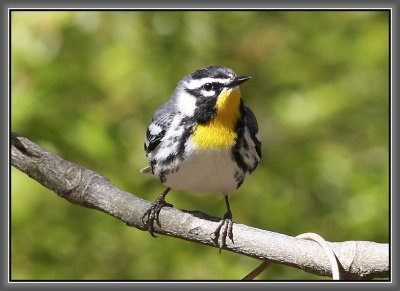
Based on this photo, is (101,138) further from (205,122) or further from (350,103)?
(350,103)

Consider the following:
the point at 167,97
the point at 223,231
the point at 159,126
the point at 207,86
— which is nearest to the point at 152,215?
the point at 223,231

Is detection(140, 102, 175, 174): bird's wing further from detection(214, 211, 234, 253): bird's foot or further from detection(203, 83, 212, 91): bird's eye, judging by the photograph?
detection(214, 211, 234, 253): bird's foot

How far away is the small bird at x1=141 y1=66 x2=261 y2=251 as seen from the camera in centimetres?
240

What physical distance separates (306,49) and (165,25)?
93cm

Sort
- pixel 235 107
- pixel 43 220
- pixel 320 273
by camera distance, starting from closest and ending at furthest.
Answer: pixel 320 273, pixel 235 107, pixel 43 220

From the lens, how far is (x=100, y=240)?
3.26 metres

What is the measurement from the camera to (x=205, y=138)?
246cm

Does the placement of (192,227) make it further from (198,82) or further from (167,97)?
(167,97)

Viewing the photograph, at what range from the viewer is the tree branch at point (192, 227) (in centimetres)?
204

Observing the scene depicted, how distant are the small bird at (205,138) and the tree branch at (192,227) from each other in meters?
0.06

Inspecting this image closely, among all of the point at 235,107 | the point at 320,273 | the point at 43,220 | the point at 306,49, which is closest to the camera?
the point at 320,273

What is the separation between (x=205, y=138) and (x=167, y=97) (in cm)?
99

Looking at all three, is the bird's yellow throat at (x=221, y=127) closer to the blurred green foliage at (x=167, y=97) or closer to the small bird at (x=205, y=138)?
the small bird at (x=205, y=138)

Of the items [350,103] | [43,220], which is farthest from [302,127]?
[43,220]
